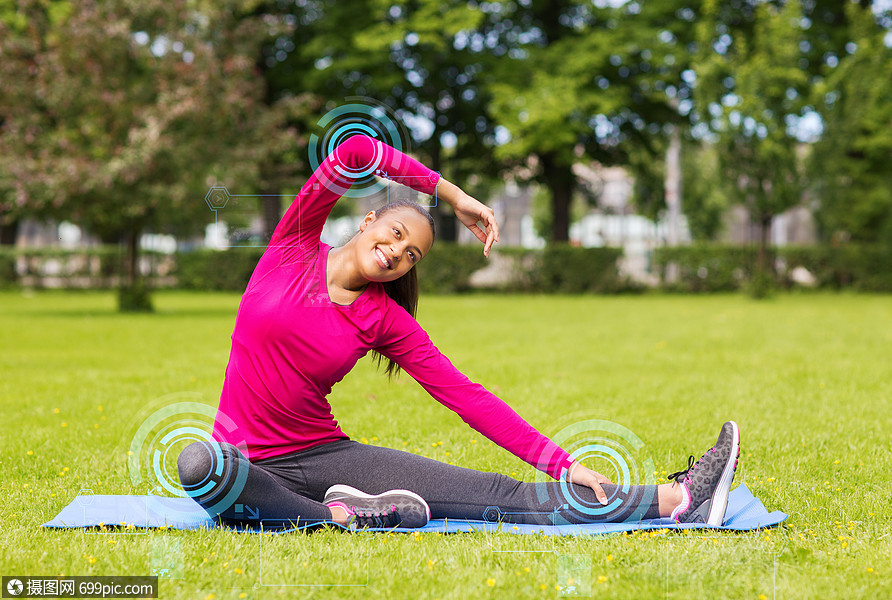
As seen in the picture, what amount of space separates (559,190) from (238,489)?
76.2ft

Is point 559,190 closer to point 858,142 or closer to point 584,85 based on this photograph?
point 584,85

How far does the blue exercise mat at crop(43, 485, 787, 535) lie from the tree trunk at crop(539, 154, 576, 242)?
860 inches

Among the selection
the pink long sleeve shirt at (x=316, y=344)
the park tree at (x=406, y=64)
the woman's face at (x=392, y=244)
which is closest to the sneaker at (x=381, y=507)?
the pink long sleeve shirt at (x=316, y=344)

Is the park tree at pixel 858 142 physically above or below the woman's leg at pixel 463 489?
above

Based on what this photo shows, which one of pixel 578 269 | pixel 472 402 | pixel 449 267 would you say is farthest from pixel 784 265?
pixel 472 402

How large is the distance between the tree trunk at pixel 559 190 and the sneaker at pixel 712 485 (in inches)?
863

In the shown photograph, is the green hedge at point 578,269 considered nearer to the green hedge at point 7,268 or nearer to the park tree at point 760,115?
the park tree at point 760,115

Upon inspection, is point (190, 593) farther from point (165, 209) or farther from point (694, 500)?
point (165, 209)

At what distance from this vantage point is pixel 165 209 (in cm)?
1532

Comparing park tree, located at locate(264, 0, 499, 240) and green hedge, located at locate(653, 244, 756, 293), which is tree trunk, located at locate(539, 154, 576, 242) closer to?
park tree, located at locate(264, 0, 499, 240)

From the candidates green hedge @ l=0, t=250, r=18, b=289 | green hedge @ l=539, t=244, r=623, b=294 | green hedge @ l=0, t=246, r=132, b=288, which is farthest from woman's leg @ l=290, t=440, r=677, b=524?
green hedge @ l=0, t=250, r=18, b=289

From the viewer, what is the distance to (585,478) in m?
3.43

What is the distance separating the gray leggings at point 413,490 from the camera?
3.49 meters

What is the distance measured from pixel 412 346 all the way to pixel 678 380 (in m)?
5.24
